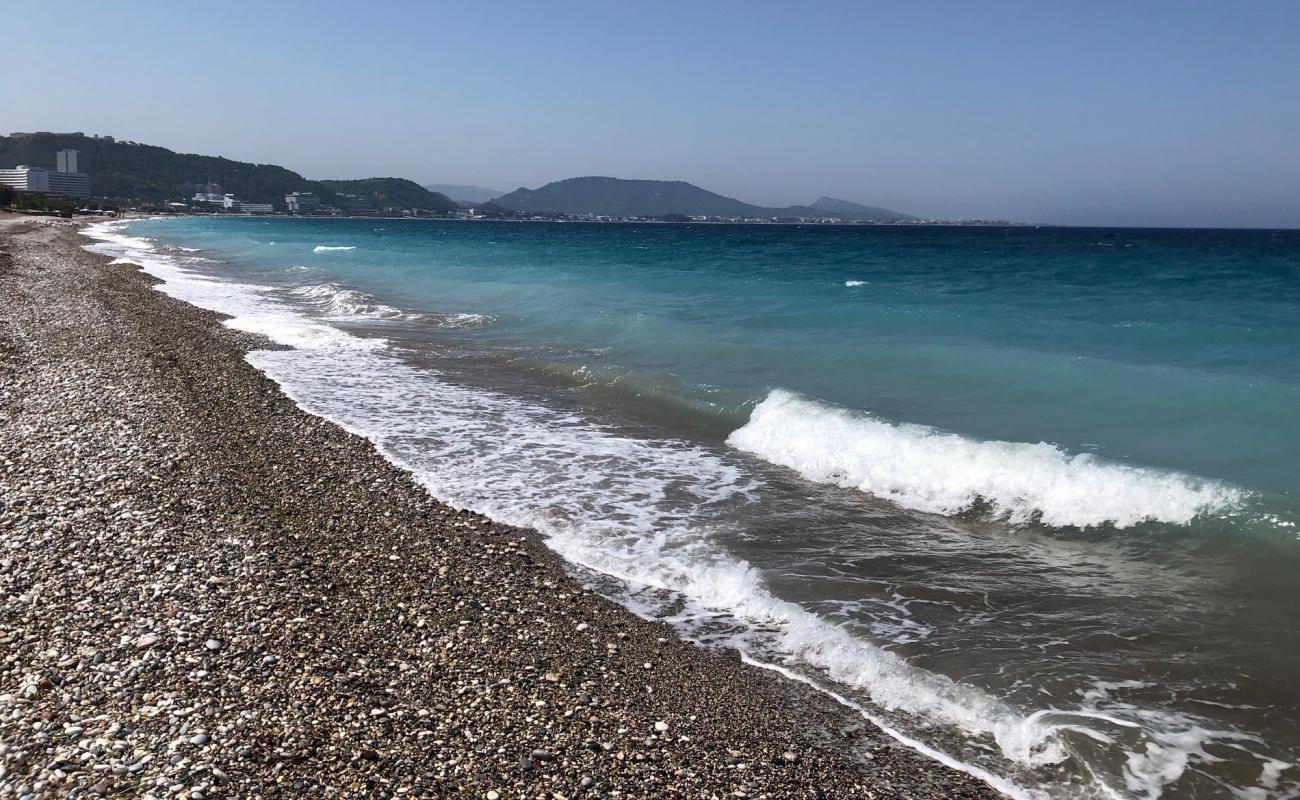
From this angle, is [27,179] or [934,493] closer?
[934,493]

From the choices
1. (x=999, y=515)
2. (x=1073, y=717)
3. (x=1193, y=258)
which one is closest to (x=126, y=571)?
(x=1073, y=717)

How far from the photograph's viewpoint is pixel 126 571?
6.21 metres

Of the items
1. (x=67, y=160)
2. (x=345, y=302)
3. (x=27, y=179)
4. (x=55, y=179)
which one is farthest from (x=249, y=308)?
(x=67, y=160)

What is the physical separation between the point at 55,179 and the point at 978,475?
203227 millimetres

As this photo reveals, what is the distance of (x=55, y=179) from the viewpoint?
163 m

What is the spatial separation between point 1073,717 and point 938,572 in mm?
2213

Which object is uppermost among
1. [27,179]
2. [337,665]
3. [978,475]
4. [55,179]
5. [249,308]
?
[55,179]

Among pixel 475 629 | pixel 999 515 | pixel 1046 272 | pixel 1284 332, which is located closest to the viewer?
pixel 475 629

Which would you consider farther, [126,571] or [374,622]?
[126,571]

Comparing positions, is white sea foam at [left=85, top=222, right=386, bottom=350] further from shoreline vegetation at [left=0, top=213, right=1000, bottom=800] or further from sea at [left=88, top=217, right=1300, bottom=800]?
shoreline vegetation at [left=0, top=213, right=1000, bottom=800]

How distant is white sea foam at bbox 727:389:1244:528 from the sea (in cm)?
4

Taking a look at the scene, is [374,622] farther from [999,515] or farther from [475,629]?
[999,515]

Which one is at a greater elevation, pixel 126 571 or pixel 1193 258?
pixel 1193 258

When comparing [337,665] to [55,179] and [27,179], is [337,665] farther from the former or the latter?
[55,179]
